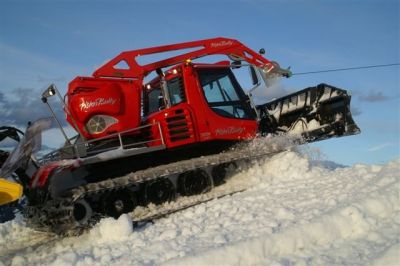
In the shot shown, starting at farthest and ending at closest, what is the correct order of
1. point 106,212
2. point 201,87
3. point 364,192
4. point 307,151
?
point 307,151
point 201,87
point 106,212
point 364,192

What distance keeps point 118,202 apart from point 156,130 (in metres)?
1.49

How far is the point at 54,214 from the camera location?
6.60m

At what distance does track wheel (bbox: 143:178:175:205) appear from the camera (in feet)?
25.5

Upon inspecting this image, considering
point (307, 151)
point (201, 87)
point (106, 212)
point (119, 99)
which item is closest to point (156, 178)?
point (106, 212)

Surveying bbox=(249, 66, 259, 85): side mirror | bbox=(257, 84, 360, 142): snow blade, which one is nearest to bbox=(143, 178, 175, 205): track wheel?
bbox=(249, 66, 259, 85): side mirror

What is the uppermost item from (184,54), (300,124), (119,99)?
(184,54)

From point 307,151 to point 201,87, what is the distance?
2.56 meters

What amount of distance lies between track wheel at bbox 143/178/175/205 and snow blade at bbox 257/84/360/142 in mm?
3433

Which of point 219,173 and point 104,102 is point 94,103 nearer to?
point 104,102

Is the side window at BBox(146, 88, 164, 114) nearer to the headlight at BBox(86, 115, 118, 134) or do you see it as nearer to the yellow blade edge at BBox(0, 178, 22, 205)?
the headlight at BBox(86, 115, 118, 134)

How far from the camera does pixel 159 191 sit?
26.0 ft

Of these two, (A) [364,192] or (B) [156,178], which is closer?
(A) [364,192]

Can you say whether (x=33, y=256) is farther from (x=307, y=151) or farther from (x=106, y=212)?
(x=307, y=151)

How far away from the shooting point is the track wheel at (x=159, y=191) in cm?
777
